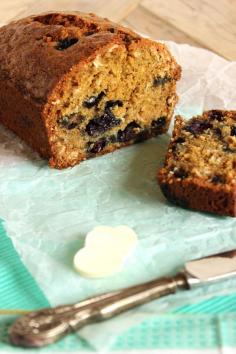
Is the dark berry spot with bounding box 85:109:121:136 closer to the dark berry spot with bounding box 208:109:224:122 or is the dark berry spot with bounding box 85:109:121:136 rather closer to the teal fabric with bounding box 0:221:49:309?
the dark berry spot with bounding box 208:109:224:122

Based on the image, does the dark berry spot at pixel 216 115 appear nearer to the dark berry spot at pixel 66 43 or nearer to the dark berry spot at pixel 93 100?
the dark berry spot at pixel 93 100

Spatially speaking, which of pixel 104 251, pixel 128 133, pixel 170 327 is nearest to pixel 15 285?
pixel 104 251

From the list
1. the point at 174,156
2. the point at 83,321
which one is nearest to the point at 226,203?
the point at 174,156

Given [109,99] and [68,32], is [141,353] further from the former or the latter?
[68,32]

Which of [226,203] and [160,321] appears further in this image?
[226,203]

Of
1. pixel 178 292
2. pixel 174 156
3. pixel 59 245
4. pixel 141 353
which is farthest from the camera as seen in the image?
pixel 174 156

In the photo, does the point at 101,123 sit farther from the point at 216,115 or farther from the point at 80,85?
the point at 216,115

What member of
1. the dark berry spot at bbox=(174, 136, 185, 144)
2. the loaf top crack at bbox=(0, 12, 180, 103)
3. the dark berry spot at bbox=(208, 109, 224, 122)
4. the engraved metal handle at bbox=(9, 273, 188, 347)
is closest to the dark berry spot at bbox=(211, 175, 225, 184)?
the dark berry spot at bbox=(174, 136, 185, 144)

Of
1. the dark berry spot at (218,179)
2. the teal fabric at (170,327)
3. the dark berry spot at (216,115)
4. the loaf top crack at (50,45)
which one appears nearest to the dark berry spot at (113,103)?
the loaf top crack at (50,45)
